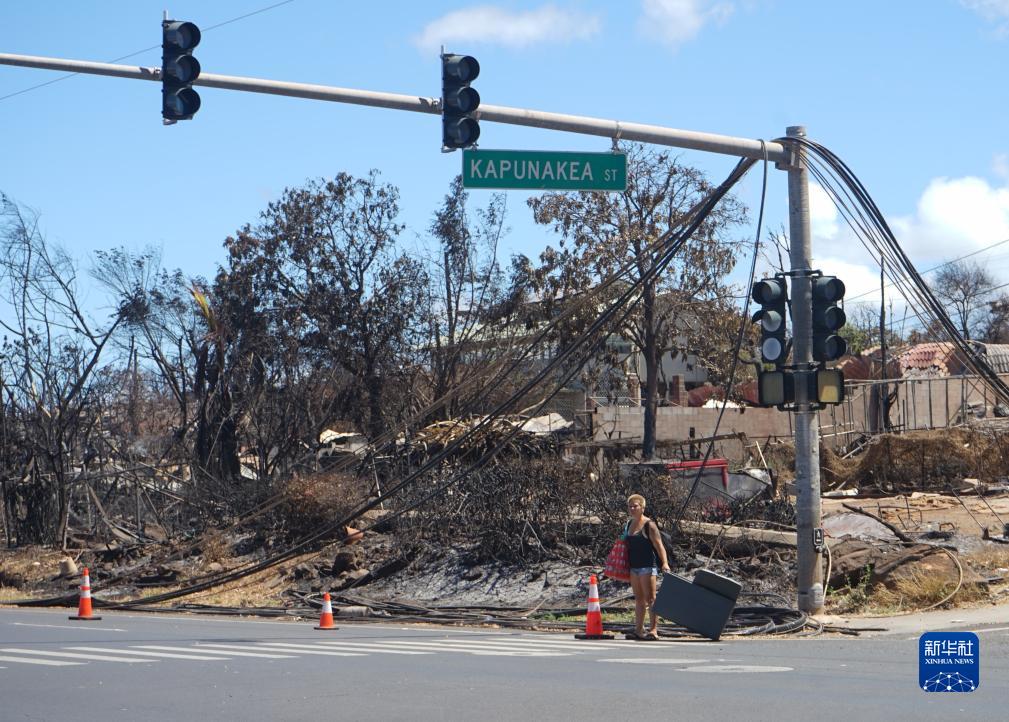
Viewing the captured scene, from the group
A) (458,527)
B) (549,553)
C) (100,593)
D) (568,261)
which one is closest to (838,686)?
(549,553)

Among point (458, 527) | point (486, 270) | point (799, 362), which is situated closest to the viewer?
point (799, 362)

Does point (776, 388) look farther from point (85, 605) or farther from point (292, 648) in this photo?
point (85, 605)

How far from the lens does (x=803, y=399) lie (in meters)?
15.1

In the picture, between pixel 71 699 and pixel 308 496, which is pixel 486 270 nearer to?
pixel 308 496

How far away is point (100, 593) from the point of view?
989 inches

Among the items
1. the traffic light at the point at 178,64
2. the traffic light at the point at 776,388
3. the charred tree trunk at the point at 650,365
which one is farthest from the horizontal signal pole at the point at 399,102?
the charred tree trunk at the point at 650,365

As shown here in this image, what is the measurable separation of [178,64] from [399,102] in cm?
226

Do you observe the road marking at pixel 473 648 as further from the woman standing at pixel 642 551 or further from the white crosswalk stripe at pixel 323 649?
the woman standing at pixel 642 551

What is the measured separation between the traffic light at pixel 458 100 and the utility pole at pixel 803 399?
515 centimetres

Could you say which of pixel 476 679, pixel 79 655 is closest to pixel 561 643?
pixel 476 679

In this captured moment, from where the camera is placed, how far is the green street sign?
509 inches

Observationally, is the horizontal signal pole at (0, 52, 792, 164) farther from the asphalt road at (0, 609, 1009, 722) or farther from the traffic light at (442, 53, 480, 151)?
the asphalt road at (0, 609, 1009, 722)

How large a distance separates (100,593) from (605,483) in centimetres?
1133

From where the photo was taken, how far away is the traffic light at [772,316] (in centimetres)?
1492
